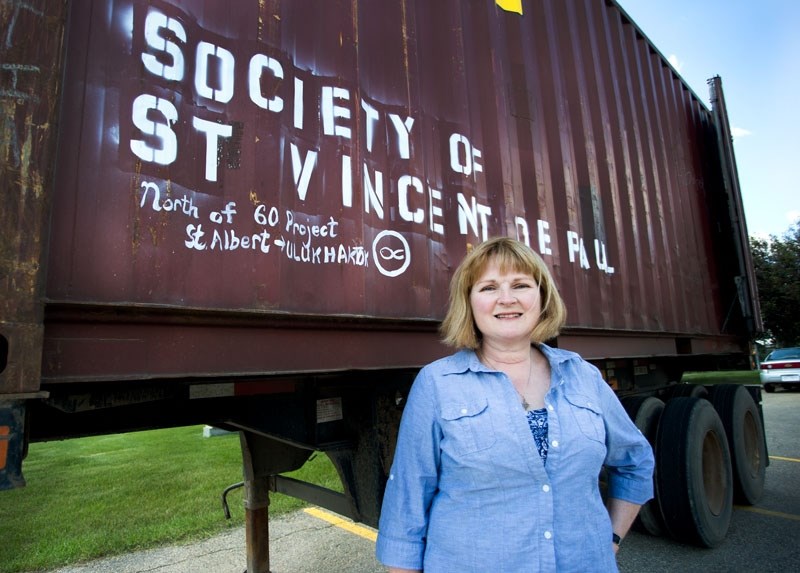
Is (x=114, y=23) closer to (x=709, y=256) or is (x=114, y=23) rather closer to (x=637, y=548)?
(x=637, y=548)

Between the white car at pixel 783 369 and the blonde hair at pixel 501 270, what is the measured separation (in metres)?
16.3

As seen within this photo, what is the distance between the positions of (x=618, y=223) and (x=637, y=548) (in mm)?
2382

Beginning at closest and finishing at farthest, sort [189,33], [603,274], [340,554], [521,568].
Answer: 1. [521,568]
2. [189,33]
3. [603,274]
4. [340,554]

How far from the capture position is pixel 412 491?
1.30 m

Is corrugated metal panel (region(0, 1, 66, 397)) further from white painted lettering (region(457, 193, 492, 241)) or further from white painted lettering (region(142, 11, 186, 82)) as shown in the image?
white painted lettering (region(457, 193, 492, 241))

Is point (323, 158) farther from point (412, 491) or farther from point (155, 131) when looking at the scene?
point (412, 491)

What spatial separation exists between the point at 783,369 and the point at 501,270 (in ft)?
55.9

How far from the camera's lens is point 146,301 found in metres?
1.32

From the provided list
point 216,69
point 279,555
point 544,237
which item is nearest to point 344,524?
point 279,555

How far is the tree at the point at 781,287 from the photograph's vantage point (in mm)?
22578

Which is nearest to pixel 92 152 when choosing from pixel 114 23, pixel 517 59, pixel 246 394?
pixel 114 23

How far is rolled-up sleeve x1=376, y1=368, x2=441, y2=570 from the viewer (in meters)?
1.29

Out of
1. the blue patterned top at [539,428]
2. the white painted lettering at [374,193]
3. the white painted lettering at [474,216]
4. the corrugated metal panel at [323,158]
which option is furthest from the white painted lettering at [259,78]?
the blue patterned top at [539,428]

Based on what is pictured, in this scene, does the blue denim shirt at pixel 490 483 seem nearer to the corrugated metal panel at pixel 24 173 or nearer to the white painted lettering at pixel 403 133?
the corrugated metal panel at pixel 24 173
